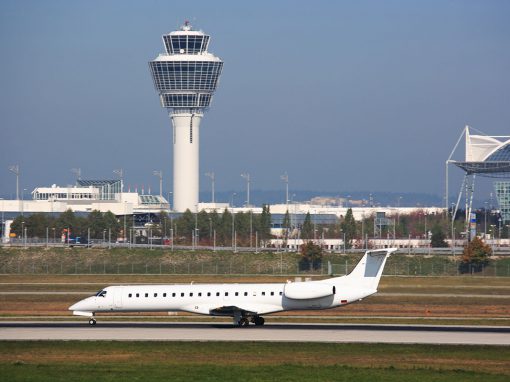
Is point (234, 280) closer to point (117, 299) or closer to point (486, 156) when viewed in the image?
point (117, 299)

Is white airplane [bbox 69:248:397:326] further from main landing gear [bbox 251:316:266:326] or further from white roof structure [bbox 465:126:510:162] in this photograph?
white roof structure [bbox 465:126:510:162]

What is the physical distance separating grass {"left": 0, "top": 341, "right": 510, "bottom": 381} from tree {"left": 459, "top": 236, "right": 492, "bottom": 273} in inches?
2602

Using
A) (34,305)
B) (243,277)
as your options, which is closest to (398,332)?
(34,305)

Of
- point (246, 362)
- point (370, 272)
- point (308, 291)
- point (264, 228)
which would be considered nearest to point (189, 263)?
point (264, 228)

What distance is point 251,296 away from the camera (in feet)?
193

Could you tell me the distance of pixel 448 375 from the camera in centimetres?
4025

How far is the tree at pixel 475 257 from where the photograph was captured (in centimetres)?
11281

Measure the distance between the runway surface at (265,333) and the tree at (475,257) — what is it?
5566 centimetres

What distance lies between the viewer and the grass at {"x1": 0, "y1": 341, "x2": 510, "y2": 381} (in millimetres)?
39875

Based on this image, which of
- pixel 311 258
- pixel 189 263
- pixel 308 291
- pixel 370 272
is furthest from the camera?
pixel 189 263

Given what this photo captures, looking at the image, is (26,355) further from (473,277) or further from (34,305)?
(473,277)

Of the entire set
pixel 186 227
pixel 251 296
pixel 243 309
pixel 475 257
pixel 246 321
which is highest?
pixel 186 227

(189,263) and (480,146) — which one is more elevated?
(480,146)

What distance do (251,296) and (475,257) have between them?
5861 centimetres
